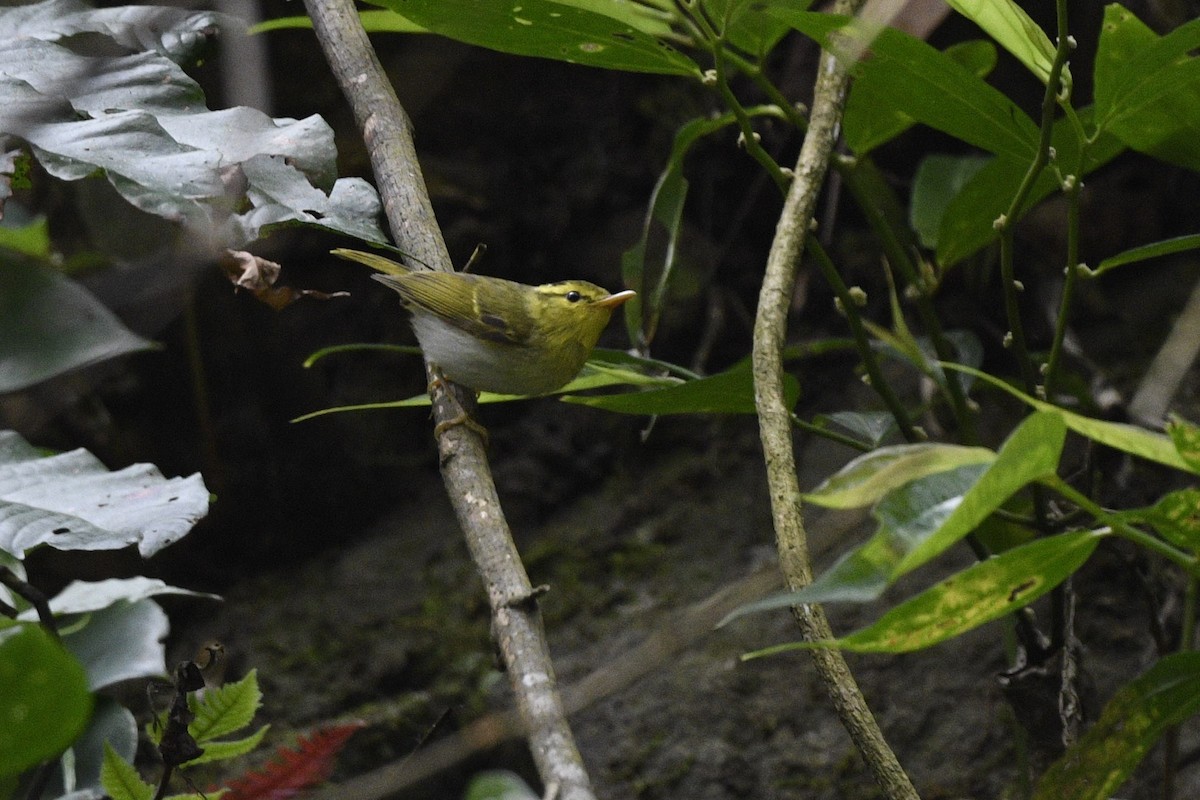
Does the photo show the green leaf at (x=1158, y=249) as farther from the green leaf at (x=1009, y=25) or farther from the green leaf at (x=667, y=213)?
the green leaf at (x=667, y=213)

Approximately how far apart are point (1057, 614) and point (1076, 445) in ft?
4.40

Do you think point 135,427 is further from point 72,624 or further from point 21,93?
point 21,93

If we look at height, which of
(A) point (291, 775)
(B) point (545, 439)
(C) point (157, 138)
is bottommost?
(B) point (545, 439)

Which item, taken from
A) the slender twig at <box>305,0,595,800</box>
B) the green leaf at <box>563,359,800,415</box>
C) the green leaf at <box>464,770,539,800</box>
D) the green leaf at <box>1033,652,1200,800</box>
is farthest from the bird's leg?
the green leaf at <box>1033,652,1200,800</box>

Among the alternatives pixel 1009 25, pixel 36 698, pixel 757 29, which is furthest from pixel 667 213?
pixel 36 698

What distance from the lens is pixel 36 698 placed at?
0.66 m

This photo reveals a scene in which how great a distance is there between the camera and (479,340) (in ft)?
8.71

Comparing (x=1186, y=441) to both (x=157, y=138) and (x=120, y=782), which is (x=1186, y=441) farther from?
(x=120, y=782)

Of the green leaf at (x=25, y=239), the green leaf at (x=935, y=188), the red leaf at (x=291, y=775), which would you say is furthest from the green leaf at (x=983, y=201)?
the green leaf at (x=25, y=239)

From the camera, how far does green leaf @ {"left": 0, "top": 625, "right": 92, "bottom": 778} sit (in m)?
0.65

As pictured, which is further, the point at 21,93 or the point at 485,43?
the point at 485,43

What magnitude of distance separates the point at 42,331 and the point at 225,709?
2.35ft

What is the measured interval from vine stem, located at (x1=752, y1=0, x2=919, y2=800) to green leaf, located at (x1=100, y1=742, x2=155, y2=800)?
0.96m

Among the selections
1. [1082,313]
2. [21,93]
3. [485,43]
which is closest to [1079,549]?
[485,43]
